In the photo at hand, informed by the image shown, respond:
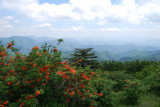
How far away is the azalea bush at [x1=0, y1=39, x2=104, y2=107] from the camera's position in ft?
12.0

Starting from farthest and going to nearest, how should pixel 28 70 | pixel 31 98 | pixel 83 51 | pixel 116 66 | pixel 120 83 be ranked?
pixel 83 51 < pixel 116 66 < pixel 120 83 < pixel 28 70 < pixel 31 98

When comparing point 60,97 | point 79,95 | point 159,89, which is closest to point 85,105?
point 79,95

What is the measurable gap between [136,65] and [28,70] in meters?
22.1

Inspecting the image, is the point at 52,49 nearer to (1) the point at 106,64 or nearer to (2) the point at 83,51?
(1) the point at 106,64

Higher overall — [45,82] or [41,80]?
[41,80]

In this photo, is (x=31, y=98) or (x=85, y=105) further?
(x=85, y=105)

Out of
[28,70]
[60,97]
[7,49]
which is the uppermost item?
[7,49]

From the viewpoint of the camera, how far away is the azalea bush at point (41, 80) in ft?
12.0

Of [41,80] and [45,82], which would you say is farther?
[45,82]

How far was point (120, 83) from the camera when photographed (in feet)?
37.3

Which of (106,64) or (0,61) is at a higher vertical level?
(0,61)

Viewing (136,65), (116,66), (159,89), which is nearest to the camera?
(159,89)

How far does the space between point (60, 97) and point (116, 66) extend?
21.5 m

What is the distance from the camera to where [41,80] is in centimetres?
371
